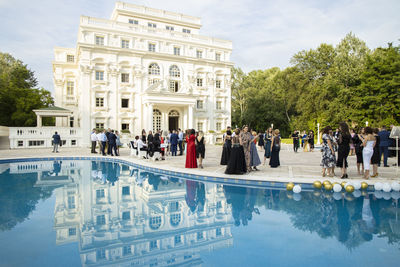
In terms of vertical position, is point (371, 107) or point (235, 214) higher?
point (371, 107)

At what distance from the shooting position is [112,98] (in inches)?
1170

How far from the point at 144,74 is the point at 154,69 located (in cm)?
159

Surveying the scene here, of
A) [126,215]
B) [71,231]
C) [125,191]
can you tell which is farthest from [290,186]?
[71,231]

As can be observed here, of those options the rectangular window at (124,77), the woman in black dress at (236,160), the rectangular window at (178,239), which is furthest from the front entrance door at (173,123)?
the rectangular window at (178,239)

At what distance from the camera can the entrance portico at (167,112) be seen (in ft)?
95.8

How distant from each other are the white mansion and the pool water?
21.9m

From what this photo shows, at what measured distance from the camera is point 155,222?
539cm

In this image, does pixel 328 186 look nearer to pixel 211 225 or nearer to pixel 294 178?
pixel 294 178

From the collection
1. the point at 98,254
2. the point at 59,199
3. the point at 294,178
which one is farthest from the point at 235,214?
the point at 59,199

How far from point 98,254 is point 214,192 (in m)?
4.46

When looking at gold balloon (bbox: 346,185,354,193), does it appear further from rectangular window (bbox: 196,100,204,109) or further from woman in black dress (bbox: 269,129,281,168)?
rectangular window (bbox: 196,100,204,109)

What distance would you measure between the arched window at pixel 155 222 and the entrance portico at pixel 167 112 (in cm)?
2369

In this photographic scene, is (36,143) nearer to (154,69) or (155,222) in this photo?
(154,69)

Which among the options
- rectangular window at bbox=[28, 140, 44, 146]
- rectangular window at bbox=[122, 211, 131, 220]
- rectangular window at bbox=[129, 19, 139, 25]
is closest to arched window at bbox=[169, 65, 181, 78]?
rectangular window at bbox=[129, 19, 139, 25]
